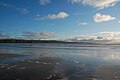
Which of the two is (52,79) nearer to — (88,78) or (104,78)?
(88,78)

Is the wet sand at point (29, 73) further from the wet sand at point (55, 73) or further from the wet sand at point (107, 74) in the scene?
the wet sand at point (107, 74)

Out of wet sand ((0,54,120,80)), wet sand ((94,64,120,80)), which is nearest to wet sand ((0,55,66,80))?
wet sand ((0,54,120,80))

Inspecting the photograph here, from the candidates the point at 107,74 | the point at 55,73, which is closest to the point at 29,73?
the point at 55,73

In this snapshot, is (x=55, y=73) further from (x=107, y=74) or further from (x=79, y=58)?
(x=79, y=58)

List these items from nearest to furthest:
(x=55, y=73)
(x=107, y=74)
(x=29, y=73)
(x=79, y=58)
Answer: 1. (x=29, y=73)
2. (x=107, y=74)
3. (x=55, y=73)
4. (x=79, y=58)

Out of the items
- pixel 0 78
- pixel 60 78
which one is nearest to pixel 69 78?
pixel 60 78

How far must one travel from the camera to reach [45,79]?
11430 mm

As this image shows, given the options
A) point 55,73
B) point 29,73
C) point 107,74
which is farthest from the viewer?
point 55,73

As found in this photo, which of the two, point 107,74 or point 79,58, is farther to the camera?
point 79,58

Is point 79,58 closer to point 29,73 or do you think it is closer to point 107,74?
point 107,74

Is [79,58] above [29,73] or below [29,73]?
below

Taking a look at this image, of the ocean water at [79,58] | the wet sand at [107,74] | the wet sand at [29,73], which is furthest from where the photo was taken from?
the ocean water at [79,58]

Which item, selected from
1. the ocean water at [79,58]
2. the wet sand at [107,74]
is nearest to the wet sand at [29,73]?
the ocean water at [79,58]

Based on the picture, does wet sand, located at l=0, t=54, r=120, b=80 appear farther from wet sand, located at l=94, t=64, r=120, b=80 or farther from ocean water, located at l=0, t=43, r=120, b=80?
ocean water, located at l=0, t=43, r=120, b=80
